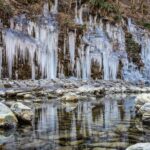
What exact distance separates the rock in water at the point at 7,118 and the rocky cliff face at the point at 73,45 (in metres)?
20.5

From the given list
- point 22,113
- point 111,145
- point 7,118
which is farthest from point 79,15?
point 111,145

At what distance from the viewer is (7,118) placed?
456 inches

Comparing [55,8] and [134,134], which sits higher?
[55,8]

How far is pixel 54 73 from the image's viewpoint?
37250 mm

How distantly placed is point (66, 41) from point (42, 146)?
31.9 meters

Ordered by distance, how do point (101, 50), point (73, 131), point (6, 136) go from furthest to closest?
point (101, 50), point (73, 131), point (6, 136)

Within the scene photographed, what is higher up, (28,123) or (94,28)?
(94,28)

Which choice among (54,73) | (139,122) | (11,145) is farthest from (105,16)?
(11,145)

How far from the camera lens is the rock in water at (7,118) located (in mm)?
11531

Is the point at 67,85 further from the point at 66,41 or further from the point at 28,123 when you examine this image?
the point at 28,123

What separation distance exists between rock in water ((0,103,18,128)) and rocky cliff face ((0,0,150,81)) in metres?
20.5

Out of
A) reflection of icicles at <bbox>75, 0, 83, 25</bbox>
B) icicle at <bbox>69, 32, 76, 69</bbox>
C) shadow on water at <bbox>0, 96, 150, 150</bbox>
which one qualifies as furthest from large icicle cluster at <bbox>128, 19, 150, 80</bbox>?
shadow on water at <bbox>0, 96, 150, 150</bbox>

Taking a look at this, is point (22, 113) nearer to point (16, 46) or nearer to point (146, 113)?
point (146, 113)

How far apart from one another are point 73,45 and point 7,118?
29972mm
